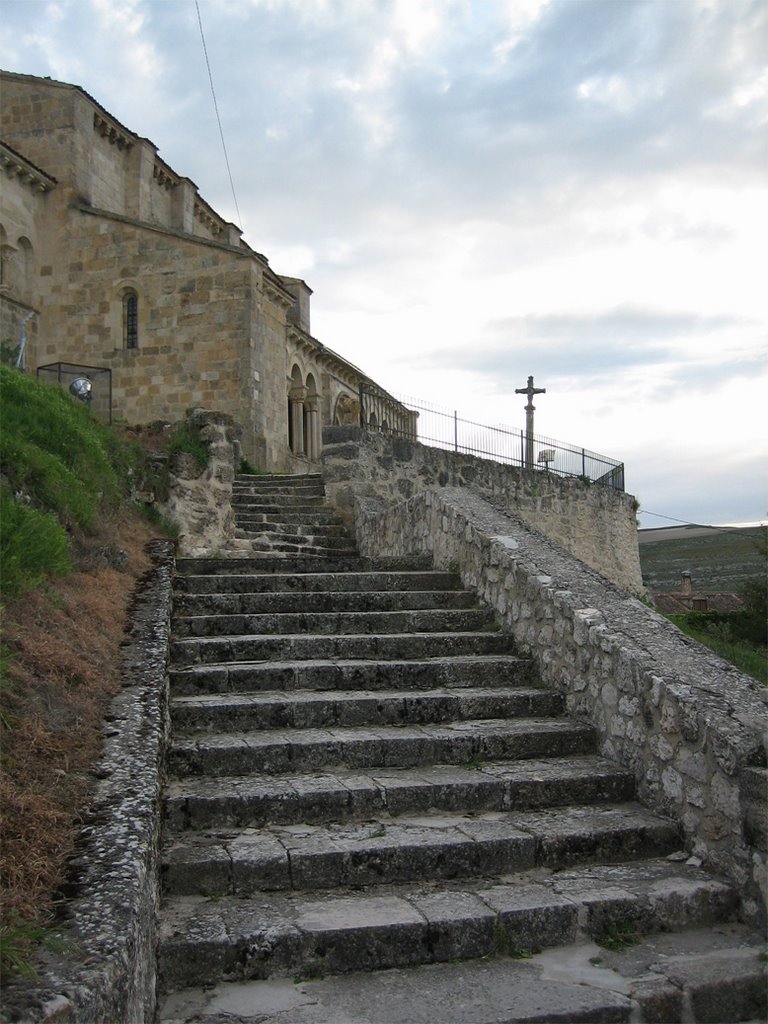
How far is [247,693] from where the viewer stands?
4.97 m

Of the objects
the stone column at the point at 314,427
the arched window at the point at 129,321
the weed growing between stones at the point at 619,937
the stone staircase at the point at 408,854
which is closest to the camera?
the stone staircase at the point at 408,854

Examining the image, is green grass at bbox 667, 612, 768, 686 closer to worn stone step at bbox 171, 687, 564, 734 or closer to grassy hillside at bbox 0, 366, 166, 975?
worn stone step at bbox 171, 687, 564, 734

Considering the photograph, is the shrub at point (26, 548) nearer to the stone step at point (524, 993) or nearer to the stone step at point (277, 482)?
the stone step at point (524, 993)

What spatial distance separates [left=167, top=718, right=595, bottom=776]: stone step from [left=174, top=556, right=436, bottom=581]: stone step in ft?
6.58

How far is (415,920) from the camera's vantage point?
3.15m

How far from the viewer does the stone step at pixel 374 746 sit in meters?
4.24

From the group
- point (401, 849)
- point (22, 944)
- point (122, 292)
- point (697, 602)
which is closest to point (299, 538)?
point (401, 849)

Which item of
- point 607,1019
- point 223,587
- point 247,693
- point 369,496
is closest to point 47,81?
point 369,496

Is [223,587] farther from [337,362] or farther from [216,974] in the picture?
[337,362]

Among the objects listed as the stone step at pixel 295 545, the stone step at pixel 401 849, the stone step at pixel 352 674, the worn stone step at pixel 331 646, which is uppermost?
the stone step at pixel 295 545

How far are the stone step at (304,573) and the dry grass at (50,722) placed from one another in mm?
1157

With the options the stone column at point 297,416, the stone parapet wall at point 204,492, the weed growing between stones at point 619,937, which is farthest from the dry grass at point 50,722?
the stone column at point 297,416

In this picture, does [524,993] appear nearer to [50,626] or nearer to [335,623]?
[50,626]

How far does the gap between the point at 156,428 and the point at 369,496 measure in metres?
3.66
